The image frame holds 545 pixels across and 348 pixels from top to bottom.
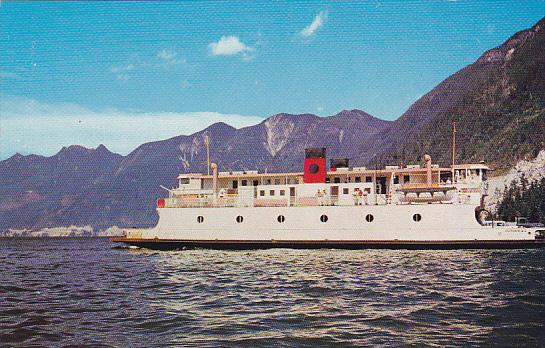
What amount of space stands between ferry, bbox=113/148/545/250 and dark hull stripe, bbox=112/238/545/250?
62 millimetres

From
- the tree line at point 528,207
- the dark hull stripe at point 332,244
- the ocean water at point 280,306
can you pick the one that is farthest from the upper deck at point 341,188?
the tree line at point 528,207

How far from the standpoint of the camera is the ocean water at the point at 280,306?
34.0 feet

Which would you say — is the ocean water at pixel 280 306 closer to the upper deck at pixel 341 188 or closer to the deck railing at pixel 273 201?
the upper deck at pixel 341 188

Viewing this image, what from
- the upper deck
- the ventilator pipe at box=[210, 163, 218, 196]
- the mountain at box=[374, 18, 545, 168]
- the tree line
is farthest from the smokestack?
the mountain at box=[374, 18, 545, 168]

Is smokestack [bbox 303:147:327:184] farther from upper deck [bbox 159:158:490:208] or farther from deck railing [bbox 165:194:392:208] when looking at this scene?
deck railing [bbox 165:194:392:208]

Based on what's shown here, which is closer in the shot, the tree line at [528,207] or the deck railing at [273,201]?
the deck railing at [273,201]

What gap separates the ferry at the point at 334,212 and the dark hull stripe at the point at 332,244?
0.06 m

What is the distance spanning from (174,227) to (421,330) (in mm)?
30076

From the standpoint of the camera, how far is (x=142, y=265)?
26.4 meters

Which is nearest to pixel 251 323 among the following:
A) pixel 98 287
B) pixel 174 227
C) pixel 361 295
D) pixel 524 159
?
pixel 361 295

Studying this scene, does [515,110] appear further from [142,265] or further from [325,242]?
[142,265]

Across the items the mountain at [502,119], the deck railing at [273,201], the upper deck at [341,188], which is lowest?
the deck railing at [273,201]

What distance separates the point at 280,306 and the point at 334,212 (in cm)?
2235

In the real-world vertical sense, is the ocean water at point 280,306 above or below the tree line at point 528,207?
below
